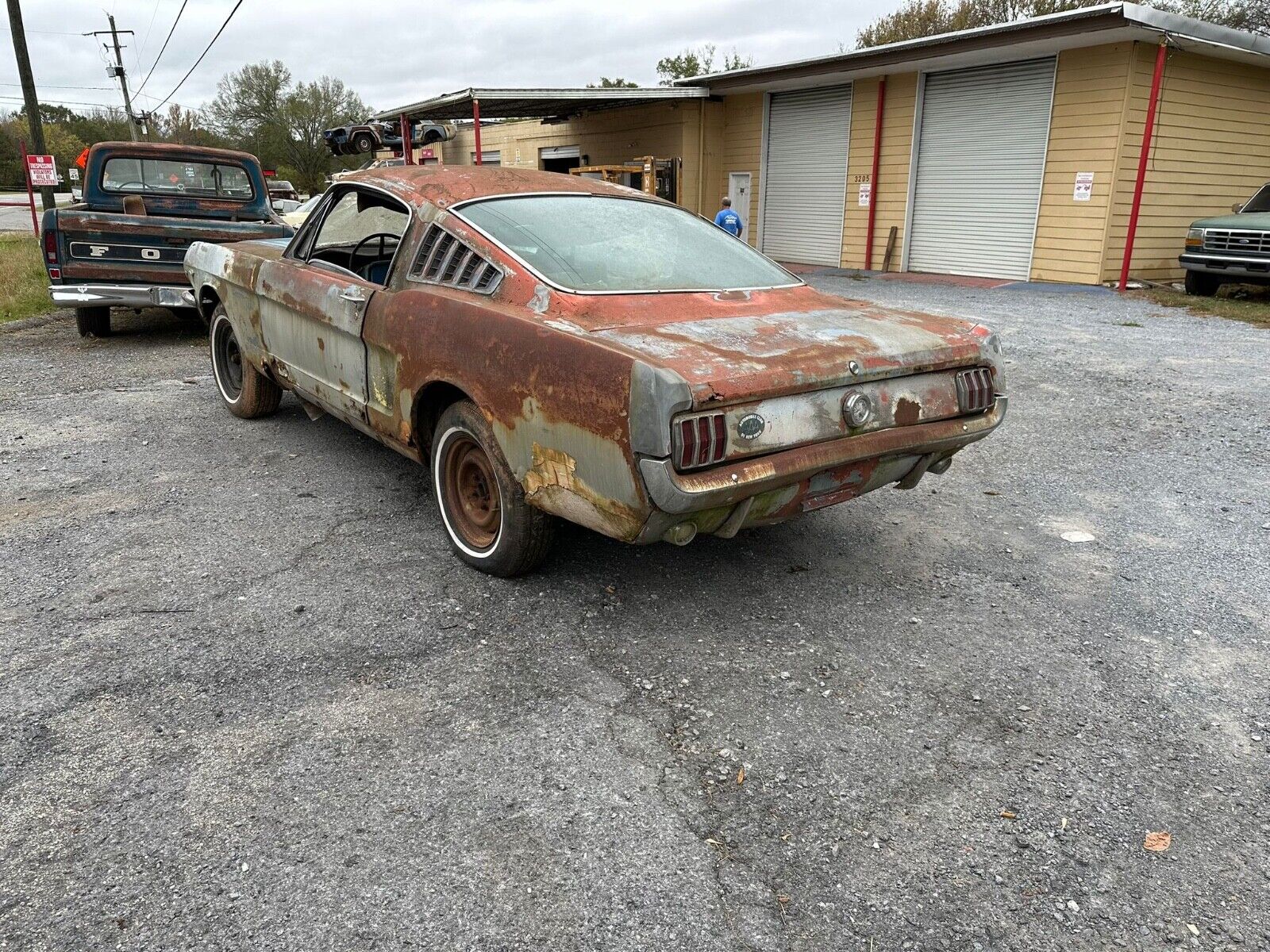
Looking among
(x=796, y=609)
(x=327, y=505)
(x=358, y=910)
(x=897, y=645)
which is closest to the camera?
(x=358, y=910)

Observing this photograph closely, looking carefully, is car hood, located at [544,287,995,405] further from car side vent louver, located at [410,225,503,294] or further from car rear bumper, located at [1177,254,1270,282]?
car rear bumper, located at [1177,254,1270,282]

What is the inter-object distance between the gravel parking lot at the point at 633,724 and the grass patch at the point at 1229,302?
7.24 metres

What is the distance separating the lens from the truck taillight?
811cm

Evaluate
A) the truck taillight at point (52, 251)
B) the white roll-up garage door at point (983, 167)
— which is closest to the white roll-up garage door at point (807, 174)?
the white roll-up garage door at point (983, 167)

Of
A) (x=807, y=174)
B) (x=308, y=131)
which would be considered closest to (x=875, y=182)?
(x=807, y=174)

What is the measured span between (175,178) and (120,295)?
195 centimetres

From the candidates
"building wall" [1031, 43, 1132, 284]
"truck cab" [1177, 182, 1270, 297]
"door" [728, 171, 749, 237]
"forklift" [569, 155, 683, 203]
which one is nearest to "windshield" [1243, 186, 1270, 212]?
"truck cab" [1177, 182, 1270, 297]

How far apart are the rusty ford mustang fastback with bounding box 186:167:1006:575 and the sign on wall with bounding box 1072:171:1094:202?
11.7m

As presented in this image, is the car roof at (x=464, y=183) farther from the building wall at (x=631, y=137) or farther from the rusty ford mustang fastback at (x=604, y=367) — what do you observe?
the building wall at (x=631, y=137)

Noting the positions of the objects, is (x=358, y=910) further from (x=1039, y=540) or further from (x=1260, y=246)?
(x=1260, y=246)

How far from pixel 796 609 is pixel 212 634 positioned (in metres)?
2.18

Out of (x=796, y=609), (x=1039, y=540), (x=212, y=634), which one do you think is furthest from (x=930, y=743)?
(x=212, y=634)

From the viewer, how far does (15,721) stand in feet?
8.88

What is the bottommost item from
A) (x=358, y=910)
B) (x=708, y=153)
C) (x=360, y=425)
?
(x=358, y=910)
